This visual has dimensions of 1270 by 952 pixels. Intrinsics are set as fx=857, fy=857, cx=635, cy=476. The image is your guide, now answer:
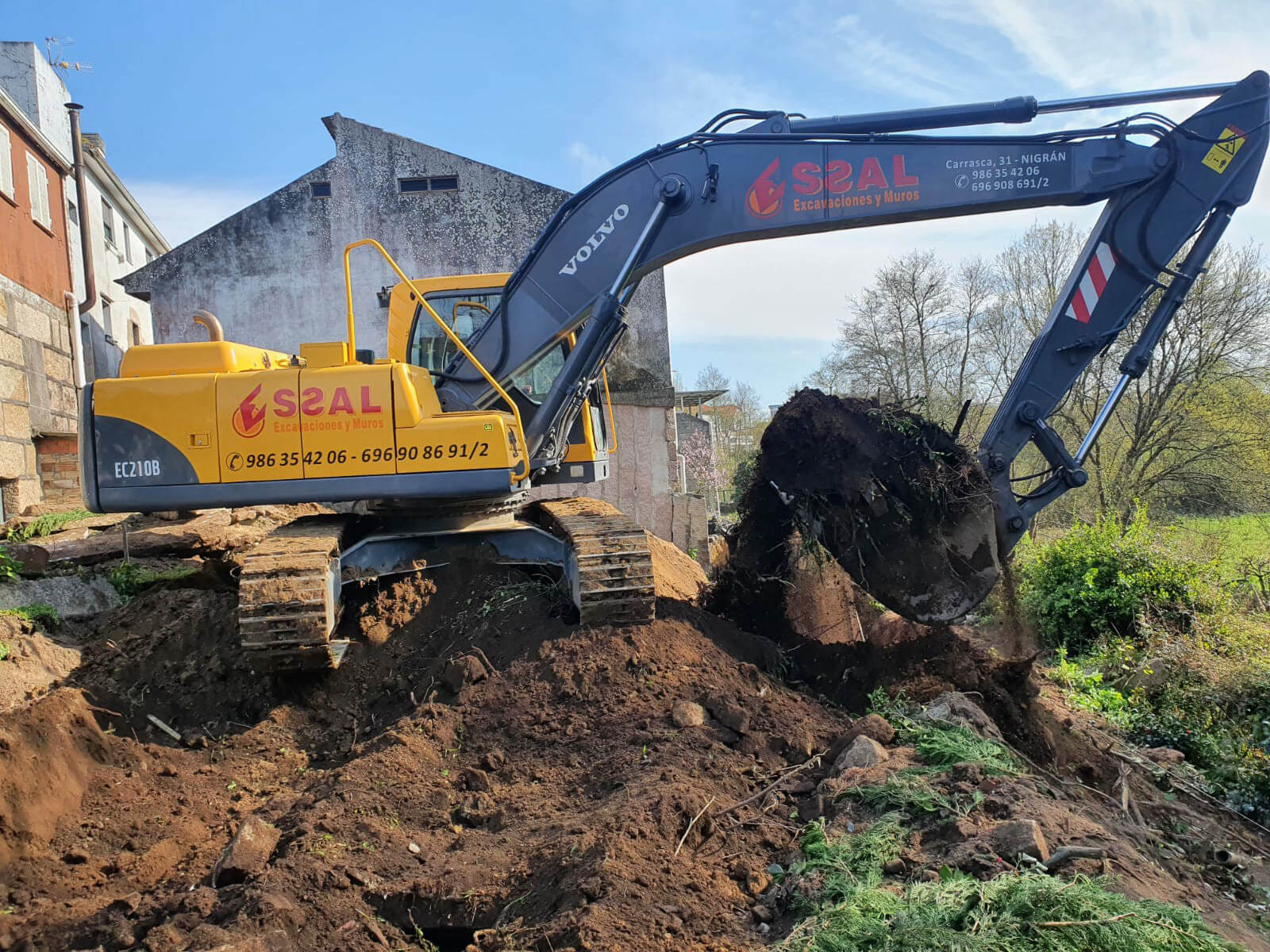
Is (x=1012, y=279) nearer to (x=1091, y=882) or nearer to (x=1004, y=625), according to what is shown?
(x=1004, y=625)

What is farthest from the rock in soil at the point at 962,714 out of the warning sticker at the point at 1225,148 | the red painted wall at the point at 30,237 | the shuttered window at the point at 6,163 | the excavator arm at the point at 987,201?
the shuttered window at the point at 6,163

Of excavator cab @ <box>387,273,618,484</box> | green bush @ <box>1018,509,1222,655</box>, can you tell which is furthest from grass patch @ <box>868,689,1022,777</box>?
green bush @ <box>1018,509,1222,655</box>

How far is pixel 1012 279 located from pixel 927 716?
15182mm

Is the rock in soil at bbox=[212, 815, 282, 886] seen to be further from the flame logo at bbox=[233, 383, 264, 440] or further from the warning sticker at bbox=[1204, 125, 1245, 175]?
the warning sticker at bbox=[1204, 125, 1245, 175]

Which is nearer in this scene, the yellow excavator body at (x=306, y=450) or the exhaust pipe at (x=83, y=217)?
the yellow excavator body at (x=306, y=450)

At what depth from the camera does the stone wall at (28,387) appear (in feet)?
31.5

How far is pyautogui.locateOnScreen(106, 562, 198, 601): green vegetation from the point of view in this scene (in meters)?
7.12

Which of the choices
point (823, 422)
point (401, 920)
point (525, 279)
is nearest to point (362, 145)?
point (525, 279)

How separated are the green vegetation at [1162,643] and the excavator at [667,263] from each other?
1852mm

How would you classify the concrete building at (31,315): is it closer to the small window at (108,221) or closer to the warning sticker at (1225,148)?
the small window at (108,221)

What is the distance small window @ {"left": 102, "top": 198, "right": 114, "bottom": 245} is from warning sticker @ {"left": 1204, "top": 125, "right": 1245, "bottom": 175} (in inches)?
865

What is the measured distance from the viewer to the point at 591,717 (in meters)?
4.74

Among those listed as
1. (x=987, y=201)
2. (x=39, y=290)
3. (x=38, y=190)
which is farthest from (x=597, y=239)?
(x=38, y=190)

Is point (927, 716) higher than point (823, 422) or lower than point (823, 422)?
lower
